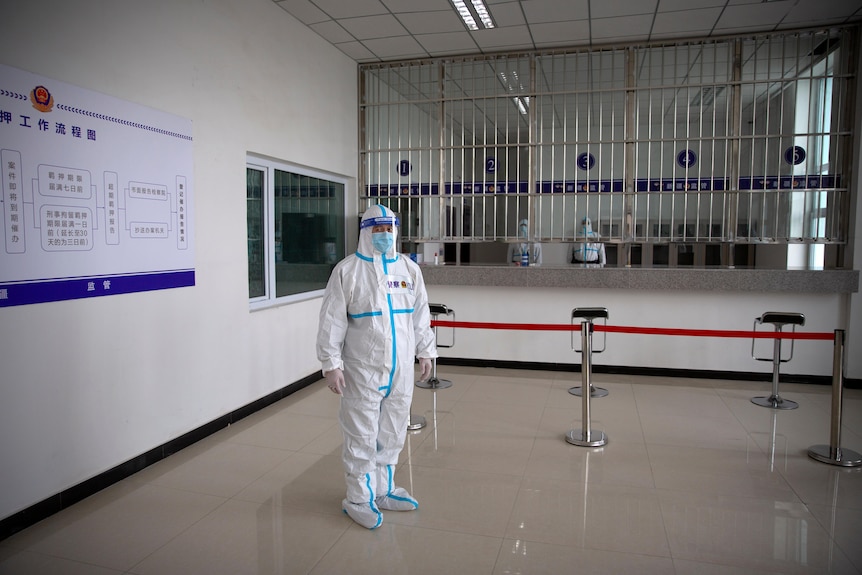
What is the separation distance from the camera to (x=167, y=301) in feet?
11.9

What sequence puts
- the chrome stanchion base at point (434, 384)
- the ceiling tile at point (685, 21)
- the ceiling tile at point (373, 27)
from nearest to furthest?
the ceiling tile at point (685, 21), the ceiling tile at point (373, 27), the chrome stanchion base at point (434, 384)

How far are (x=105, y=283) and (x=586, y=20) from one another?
174 inches

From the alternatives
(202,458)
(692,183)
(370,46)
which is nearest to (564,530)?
(202,458)

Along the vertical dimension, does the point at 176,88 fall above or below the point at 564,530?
above

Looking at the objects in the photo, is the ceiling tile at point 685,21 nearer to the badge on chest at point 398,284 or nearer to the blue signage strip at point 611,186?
the blue signage strip at point 611,186

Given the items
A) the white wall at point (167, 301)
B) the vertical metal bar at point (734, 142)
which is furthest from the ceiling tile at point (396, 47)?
the vertical metal bar at point (734, 142)

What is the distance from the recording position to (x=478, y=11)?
4941 millimetres

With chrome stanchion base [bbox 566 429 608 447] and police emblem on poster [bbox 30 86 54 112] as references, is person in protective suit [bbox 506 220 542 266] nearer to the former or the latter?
chrome stanchion base [bbox 566 429 608 447]

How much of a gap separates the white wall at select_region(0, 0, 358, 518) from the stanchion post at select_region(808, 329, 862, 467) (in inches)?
157

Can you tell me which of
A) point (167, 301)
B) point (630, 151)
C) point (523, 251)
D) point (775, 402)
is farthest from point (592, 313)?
point (167, 301)

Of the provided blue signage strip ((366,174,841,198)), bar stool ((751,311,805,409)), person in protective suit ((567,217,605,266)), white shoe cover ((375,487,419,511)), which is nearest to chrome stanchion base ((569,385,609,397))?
bar stool ((751,311,805,409))

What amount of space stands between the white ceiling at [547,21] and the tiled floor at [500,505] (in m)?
3.34

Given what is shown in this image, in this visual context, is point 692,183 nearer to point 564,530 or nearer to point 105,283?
point 564,530

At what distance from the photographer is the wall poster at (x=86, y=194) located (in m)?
2.71
